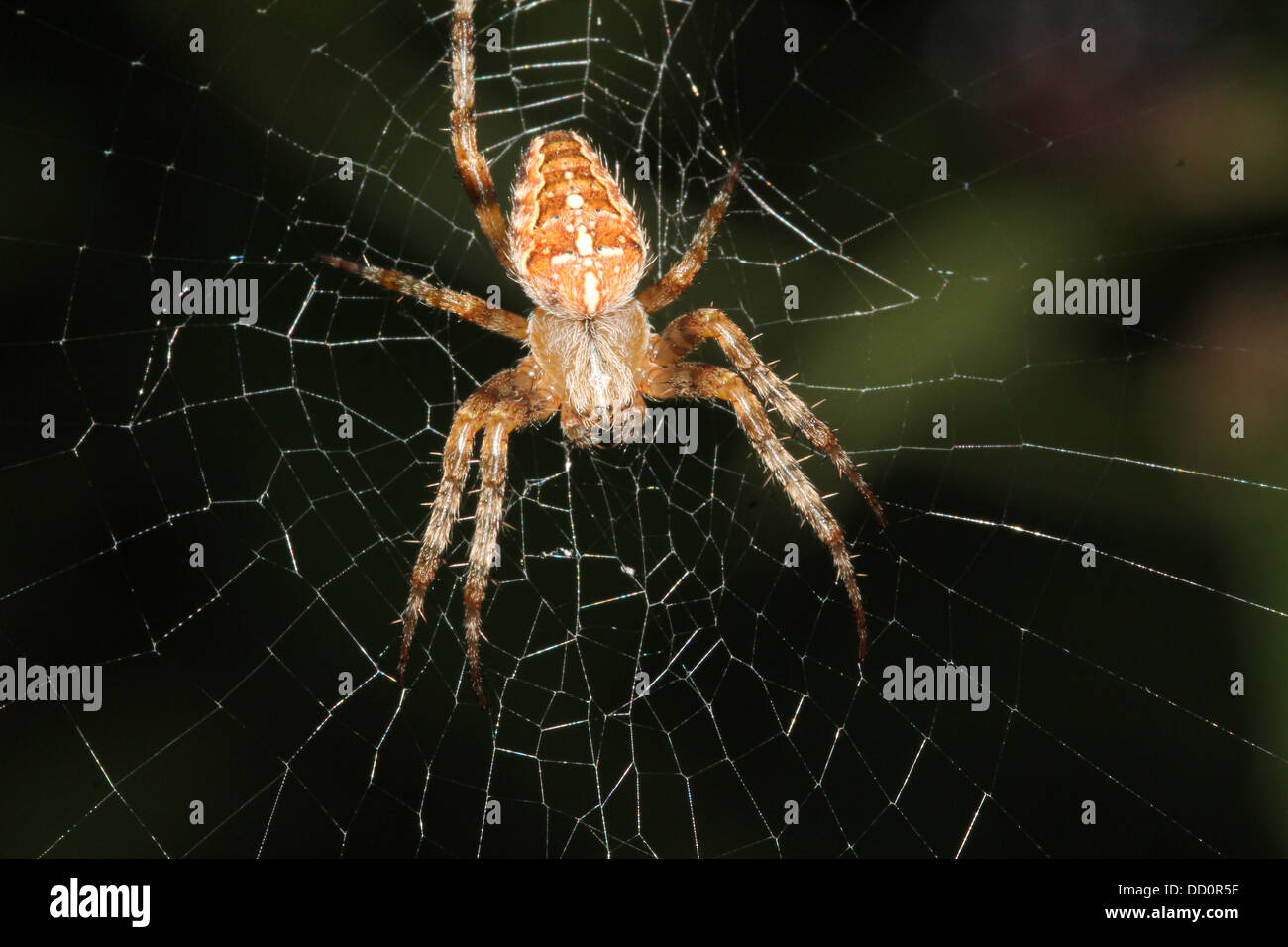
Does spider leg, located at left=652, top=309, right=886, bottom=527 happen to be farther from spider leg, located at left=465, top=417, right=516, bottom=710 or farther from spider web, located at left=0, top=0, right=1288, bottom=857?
spider leg, located at left=465, top=417, right=516, bottom=710

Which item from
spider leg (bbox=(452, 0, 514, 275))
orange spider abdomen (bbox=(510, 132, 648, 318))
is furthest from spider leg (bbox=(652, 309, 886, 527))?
spider leg (bbox=(452, 0, 514, 275))

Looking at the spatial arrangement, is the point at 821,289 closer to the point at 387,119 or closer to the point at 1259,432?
the point at 1259,432

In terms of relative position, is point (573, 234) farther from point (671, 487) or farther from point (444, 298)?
point (671, 487)

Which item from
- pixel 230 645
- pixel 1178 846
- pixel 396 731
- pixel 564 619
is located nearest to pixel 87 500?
pixel 230 645

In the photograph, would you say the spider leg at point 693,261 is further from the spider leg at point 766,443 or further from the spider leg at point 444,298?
the spider leg at point 444,298

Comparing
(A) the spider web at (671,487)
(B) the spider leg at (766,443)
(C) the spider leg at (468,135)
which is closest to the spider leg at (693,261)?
(B) the spider leg at (766,443)
